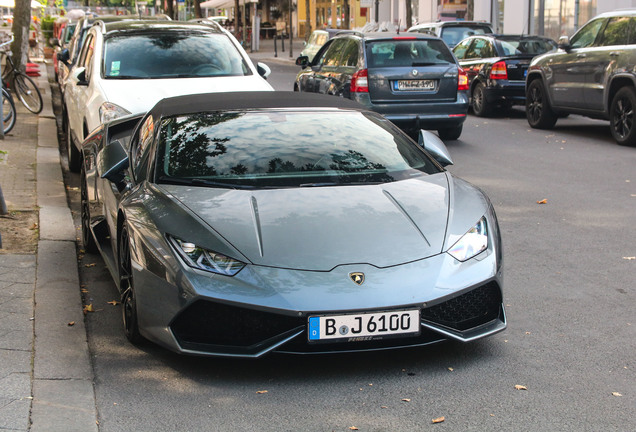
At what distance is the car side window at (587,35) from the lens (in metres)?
14.6

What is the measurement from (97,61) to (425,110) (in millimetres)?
5302

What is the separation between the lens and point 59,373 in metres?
4.56

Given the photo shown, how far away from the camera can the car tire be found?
13.5m

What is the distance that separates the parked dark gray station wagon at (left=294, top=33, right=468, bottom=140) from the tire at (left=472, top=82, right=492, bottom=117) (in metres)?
3.95

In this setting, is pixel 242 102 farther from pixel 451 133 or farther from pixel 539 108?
pixel 539 108

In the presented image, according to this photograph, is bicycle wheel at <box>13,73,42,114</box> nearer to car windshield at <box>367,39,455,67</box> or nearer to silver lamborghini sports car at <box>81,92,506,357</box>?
car windshield at <box>367,39,455,67</box>

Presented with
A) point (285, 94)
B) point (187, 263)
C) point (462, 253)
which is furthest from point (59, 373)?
point (285, 94)

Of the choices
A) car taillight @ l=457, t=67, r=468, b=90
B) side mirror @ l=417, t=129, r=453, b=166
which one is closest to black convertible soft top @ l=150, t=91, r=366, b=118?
side mirror @ l=417, t=129, r=453, b=166

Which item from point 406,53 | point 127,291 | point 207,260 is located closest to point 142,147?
point 127,291

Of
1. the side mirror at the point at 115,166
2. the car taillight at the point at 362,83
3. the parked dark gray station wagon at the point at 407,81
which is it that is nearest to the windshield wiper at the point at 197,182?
the side mirror at the point at 115,166

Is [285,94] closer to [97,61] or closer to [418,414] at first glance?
[418,414]

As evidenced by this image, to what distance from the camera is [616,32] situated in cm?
1418

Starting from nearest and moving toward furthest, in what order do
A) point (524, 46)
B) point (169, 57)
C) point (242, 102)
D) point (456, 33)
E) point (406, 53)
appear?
1. point (242, 102)
2. point (169, 57)
3. point (406, 53)
4. point (524, 46)
5. point (456, 33)

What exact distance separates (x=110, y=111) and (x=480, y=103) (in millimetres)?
10664
